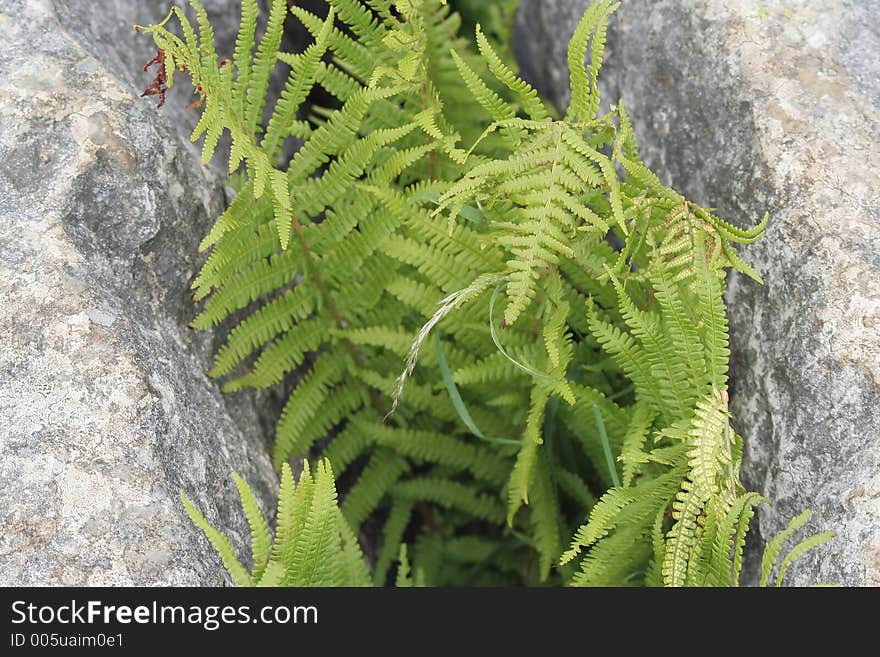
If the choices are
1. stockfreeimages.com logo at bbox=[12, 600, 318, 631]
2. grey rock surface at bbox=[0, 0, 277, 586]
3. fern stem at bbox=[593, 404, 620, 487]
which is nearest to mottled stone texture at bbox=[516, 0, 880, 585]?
fern stem at bbox=[593, 404, 620, 487]

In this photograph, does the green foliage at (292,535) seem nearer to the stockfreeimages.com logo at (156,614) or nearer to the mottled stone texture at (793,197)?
the stockfreeimages.com logo at (156,614)

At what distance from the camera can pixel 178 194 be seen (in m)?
2.75

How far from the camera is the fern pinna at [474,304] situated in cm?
225

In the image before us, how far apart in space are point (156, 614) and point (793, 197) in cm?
204

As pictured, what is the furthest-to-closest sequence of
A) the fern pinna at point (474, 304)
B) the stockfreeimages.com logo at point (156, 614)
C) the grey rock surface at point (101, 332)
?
the fern pinna at point (474, 304) < the grey rock surface at point (101, 332) < the stockfreeimages.com logo at point (156, 614)

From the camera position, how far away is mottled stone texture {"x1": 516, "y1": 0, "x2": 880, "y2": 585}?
7.41 feet

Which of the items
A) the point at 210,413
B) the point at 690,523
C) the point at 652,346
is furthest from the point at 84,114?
the point at 690,523

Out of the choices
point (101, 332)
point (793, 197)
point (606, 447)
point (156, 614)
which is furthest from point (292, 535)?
point (793, 197)

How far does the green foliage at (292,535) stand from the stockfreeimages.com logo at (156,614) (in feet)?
0.24

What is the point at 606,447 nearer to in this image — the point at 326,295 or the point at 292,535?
the point at 292,535

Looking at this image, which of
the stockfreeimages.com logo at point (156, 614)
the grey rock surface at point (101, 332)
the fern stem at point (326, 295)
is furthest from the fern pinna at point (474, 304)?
the stockfreeimages.com logo at point (156, 614)

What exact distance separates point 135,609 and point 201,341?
102 centimetres

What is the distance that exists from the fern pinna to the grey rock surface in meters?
0.18

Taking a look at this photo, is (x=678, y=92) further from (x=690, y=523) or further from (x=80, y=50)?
(x=80, y=50)
